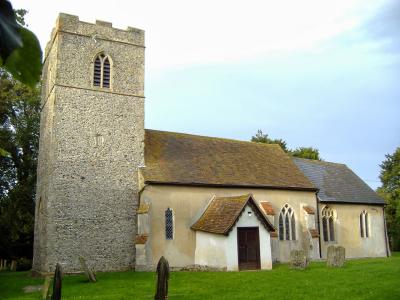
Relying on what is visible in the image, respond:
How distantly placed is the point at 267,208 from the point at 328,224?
20.7ft

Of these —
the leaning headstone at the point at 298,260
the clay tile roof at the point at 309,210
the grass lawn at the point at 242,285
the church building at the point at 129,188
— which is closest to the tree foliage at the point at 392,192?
the clay tile roof at the point at 309,210

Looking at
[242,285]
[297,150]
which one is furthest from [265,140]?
[242,285]

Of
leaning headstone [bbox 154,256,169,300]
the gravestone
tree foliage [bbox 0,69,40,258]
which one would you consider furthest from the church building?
leaning headstone [bbox 154,256,169,300]

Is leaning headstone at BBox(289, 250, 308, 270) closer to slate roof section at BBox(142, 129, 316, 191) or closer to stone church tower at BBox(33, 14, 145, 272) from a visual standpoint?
slate roof section at BBox(142, 129, 316, 191)

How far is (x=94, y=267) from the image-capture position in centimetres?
2042

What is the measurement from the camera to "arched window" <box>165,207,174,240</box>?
22.0m

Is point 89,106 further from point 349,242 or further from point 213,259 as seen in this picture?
point 349,242

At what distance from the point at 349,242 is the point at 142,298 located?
64.1ft

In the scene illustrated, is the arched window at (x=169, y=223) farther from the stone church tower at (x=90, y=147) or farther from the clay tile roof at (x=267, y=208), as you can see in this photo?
the clay tile roof at (x=267, y=208)

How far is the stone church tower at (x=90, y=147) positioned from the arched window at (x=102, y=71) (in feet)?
0.18

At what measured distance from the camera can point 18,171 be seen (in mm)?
32438

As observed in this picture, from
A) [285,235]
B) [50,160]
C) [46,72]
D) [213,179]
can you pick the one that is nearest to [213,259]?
[213,179]

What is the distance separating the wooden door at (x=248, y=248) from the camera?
2062 cm

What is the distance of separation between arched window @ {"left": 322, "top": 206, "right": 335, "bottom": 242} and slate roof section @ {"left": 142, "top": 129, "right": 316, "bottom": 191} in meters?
2.51
